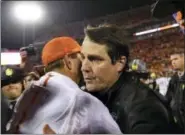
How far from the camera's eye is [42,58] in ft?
4.39

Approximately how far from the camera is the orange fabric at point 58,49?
1.29 meters

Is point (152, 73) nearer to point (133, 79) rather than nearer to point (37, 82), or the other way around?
point (133, 79)

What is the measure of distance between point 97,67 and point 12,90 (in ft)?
1.48

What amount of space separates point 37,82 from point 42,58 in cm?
12

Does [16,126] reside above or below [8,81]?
below

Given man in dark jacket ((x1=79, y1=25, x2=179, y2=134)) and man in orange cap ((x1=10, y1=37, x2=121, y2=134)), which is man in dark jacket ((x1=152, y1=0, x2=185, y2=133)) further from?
man in orange cap ((x1=10, y1=37, x2=121, y2=134))

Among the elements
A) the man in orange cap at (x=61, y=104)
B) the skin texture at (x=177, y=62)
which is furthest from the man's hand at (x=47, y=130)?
the skin texture at (x=177, y=62)

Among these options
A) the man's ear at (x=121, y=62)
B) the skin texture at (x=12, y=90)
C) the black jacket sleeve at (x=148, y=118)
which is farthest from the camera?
the skin texture at (x=12, y=90)

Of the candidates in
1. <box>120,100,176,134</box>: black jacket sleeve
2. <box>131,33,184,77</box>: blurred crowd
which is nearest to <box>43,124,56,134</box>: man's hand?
<box>120,100,176,134</box>: black jacket sleeve

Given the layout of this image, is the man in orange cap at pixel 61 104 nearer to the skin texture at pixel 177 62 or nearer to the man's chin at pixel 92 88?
the man's chin at pixel 92 88

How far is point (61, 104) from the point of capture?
4.08ft

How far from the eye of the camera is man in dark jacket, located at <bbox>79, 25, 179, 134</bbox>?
1.19m

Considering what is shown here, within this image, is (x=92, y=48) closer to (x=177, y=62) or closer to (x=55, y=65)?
(x=55, y=65)

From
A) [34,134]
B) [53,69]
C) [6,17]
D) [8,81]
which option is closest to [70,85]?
[53,69]
